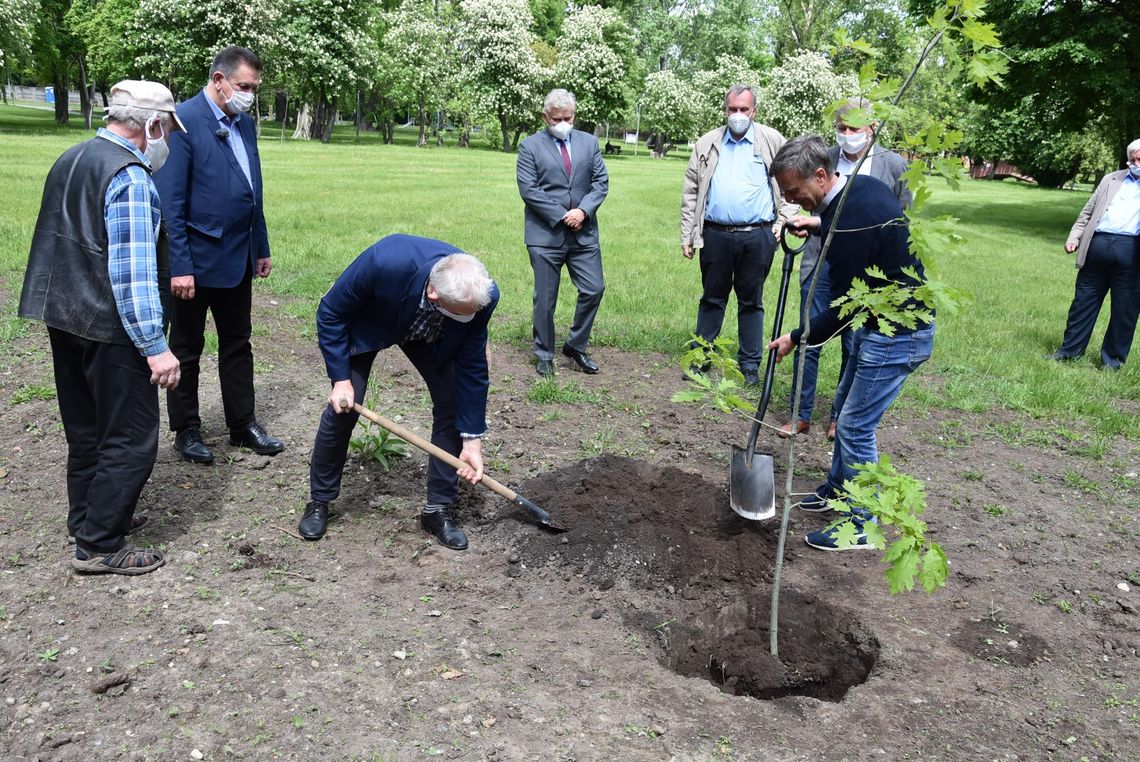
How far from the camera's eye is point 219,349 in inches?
199

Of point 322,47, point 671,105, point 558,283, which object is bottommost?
point 558,283

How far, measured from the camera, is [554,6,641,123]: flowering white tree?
4219 centimetres

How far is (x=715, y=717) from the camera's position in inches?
124

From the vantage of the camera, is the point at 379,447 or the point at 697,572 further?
the point at 379,447

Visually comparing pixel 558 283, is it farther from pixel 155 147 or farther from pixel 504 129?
pixel 504 129

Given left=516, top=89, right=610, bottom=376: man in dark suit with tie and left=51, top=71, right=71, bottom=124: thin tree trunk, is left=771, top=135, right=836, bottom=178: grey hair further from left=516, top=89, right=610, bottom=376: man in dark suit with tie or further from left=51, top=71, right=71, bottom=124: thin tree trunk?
left=51, top=71, right=71, bottom=124: thin tree trunk

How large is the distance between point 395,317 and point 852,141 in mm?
3535

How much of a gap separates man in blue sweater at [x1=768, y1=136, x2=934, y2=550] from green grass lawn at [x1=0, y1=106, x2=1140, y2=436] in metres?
2.51

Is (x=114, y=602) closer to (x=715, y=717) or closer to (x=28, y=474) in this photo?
(x=28, y=474)

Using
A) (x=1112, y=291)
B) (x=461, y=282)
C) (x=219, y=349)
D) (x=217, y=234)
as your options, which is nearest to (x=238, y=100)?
(x=217, y=234)

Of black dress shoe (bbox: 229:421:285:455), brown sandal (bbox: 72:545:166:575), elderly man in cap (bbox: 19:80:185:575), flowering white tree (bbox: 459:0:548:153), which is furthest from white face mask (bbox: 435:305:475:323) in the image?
flowering white tree (bbox: 459:0:548:153)

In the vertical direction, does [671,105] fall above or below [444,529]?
above

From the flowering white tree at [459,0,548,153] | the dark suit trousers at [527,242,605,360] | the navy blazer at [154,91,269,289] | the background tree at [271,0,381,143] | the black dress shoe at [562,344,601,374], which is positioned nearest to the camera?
the navy blazer at [154,91,269,289]

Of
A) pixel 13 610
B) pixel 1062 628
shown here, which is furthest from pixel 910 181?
pixel 13 610
